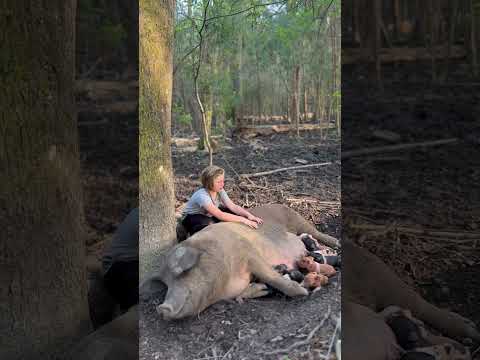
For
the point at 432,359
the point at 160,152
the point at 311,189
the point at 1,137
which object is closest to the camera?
the point at 432,359

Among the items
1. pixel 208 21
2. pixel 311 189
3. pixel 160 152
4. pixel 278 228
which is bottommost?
pixel 278 228

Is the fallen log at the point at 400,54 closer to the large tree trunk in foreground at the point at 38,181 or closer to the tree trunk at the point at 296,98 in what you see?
the tree trunk at the point at 296,98

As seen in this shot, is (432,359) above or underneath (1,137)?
underneath

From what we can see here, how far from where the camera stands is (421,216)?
2.68 m

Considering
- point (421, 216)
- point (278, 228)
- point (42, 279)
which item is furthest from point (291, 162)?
point (42, 279)

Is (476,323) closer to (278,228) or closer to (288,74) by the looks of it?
(278,228)

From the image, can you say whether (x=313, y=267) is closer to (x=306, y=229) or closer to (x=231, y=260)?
(x=306, y=229)

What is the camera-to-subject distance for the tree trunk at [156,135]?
10.4 feet

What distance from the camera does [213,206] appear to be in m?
3.15

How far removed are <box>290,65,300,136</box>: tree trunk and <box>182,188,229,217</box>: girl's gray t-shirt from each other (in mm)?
590

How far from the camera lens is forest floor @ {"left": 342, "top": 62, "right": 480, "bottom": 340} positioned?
263 centimetres

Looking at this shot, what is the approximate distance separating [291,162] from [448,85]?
3.09 ft

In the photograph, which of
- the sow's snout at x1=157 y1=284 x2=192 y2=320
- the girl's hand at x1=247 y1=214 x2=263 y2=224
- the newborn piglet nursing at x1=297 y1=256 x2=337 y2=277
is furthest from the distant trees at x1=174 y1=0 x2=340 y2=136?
the sow's snout at x1=157 y1=284 x2=192 y2=320

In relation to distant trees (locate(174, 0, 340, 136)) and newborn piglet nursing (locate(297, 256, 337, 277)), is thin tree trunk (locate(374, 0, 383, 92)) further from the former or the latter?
newborn piglet nursing (locate(297, 256, 337, 277))
